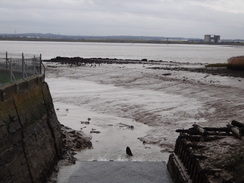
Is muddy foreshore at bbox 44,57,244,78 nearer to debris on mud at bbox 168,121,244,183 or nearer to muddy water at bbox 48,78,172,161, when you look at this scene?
muddy water at bbox 48,78,172,161

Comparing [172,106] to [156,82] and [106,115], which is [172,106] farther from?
[156,82]

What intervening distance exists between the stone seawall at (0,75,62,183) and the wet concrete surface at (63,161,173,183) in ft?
4.17

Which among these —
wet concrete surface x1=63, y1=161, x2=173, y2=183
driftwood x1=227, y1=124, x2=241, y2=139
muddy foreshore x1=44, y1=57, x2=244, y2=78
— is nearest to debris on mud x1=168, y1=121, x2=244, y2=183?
driftwood x1=227, y1=124, x2=241, y2=139

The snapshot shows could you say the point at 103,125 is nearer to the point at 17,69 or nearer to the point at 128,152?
the point at 128,152

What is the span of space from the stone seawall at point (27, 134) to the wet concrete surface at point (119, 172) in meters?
1.27

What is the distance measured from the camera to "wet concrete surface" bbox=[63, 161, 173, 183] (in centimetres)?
1462

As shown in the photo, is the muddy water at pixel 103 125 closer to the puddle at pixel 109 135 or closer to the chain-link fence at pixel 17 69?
the puddle at pixel 109 135

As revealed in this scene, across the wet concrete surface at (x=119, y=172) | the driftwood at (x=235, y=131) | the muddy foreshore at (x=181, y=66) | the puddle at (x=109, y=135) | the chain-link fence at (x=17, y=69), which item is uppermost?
the chain-link fence at (x=17, y=69)

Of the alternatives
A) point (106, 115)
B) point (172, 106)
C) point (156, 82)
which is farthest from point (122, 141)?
point (156, 82)

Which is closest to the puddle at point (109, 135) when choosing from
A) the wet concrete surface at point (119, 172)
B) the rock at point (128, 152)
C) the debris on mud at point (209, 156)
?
the rock at point (128, 152)

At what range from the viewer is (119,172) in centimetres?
1523

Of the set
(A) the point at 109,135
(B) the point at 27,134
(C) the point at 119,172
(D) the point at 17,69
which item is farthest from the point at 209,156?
(D) the point at 17,69

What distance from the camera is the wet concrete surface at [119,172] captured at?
576 inches

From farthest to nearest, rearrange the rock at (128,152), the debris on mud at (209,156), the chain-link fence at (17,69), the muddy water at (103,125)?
1. the muddy water at (103,125)
2. the rock at (128,152)
3. the chain-link fence at (17,69)
4. the debris on mud at (209,156)
